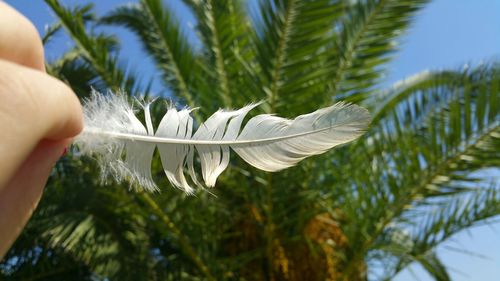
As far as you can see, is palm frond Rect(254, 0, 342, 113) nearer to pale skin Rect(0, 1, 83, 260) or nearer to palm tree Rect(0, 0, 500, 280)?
palm tree Rect(0, 0, 500, 280)

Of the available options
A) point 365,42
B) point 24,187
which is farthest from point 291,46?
point 24,187

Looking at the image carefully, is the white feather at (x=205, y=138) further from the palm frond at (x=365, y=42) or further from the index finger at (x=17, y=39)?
the palm frond at (x=365, y=42)

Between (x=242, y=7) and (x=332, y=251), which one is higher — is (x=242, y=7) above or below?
above

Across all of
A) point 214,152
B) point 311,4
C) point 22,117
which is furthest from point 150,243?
point 22,117

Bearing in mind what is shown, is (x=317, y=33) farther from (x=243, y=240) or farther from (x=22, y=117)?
(x=22, y=117)

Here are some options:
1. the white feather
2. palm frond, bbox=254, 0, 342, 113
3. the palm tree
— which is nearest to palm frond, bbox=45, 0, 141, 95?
the palm tree

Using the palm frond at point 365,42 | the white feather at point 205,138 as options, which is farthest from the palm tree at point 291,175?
the white feather at point 205,138
